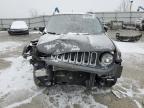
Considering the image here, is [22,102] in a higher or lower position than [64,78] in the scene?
lower

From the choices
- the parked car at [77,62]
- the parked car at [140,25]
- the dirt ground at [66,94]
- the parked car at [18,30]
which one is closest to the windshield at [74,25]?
the parked car at [77,62]

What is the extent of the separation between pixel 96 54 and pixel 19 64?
399cm

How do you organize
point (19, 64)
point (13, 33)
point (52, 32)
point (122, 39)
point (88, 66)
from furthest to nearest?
point (13, 33)
point (122, 39)
point (19, 64)
point (52, 32)
point (88, 66)

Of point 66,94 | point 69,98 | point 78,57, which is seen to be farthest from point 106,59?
point 66,94

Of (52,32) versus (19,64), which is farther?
(19,64)

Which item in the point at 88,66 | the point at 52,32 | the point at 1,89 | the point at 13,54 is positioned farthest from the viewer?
the point at 13,54

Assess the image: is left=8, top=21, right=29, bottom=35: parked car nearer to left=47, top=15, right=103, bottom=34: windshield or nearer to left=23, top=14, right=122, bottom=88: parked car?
left=47, top=15, right=103, bottom=34: windshield

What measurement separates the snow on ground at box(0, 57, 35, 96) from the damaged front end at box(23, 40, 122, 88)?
3.61 feet

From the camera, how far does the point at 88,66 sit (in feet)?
14.7

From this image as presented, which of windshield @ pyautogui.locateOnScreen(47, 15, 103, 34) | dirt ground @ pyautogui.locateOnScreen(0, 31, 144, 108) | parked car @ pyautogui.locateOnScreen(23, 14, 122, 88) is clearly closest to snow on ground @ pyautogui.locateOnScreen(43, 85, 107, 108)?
dirt ground @ pyautogui.locateOnScreen(0, 31, 144, 108)

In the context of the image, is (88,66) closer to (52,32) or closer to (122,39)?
(52,32)

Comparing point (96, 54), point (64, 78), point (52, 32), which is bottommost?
point (64, 78)

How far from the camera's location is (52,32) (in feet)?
19.9

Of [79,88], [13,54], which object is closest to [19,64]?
[13,54]
